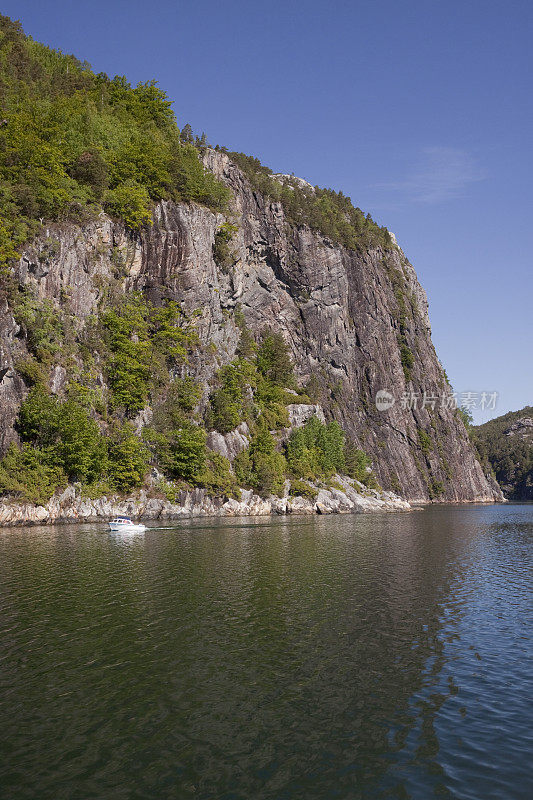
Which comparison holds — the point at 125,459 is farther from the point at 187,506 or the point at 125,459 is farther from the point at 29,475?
the point at 29,475

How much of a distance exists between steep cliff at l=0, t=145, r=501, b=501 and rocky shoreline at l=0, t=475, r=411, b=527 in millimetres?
9331

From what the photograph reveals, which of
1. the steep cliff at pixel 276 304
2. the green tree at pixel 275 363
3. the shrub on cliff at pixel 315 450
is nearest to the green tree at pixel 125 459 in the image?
the steep cliff at pixel 276 304

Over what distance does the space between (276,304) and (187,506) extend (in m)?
73.4

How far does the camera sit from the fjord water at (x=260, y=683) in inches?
498

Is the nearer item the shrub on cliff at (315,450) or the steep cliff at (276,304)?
the steep cliff at (276,304)

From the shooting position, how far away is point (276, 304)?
142875 mm

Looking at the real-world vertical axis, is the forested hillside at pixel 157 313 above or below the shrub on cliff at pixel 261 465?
above

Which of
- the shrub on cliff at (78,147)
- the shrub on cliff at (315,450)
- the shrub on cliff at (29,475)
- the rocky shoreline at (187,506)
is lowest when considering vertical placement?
the rocky shoreline at (187,506)

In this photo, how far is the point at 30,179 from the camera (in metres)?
78.4

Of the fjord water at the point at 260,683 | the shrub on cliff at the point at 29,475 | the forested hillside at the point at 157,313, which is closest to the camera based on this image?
the fjord water at the point at 260,683

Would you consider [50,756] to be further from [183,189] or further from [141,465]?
[183,189]

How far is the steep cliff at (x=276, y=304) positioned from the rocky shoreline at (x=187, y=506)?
933 cm

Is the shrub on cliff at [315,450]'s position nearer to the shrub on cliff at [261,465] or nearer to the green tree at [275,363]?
the shrub on cliff at [261,465]

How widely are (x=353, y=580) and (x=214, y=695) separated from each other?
1985 cm
